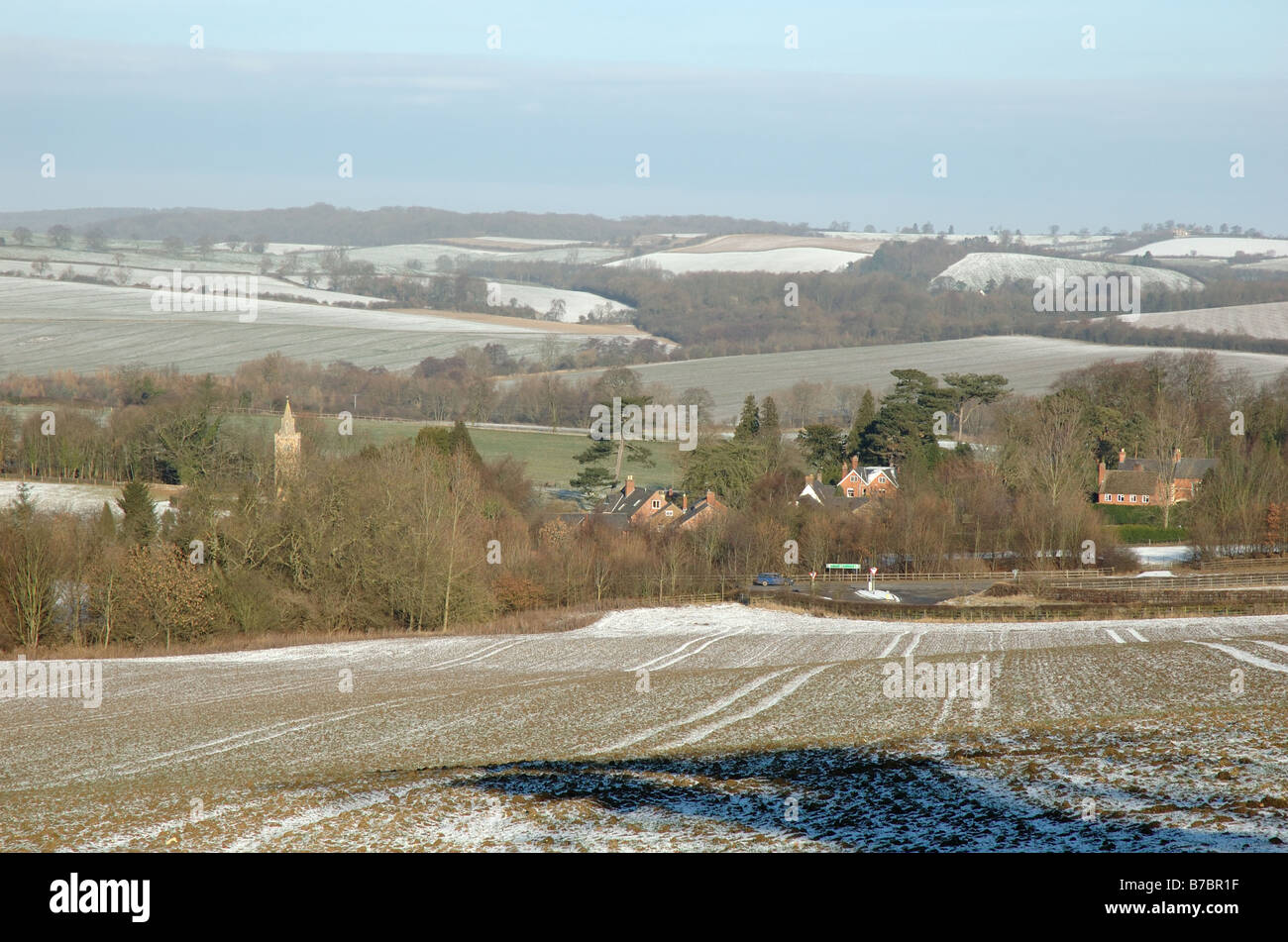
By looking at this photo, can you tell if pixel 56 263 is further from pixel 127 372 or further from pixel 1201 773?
pixel 1201 773

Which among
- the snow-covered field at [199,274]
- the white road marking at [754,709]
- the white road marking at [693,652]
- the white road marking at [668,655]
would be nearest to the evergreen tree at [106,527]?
the white road marking at [668,655]

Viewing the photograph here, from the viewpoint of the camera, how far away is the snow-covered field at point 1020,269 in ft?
566

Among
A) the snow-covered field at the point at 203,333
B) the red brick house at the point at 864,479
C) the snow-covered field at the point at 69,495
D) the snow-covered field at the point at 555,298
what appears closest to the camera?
the snow-covered field at the point at 69,495

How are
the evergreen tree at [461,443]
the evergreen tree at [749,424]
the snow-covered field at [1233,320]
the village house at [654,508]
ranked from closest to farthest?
the village house at [654,508], the evergreen tree at [461,443], the evergreen tree at [749,424], the snow-covered field at [1233,320]

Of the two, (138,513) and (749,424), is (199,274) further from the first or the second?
(138,513)

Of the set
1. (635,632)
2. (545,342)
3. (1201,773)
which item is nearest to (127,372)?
(545,342)

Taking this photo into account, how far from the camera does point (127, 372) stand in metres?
97.0

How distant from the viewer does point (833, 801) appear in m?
15.0

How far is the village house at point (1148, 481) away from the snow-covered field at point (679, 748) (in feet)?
109

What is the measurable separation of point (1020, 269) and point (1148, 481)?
125m

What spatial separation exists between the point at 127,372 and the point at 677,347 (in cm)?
6151

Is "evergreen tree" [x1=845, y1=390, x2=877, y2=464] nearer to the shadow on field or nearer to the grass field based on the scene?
the grass field

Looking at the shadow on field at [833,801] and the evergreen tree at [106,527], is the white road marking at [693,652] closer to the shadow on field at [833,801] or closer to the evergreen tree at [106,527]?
the shadow on field at [833,801]

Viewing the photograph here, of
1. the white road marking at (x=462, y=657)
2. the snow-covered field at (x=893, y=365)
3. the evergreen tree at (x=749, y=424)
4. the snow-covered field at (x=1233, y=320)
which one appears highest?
the snow-covered field at (x=1233, y=320)
